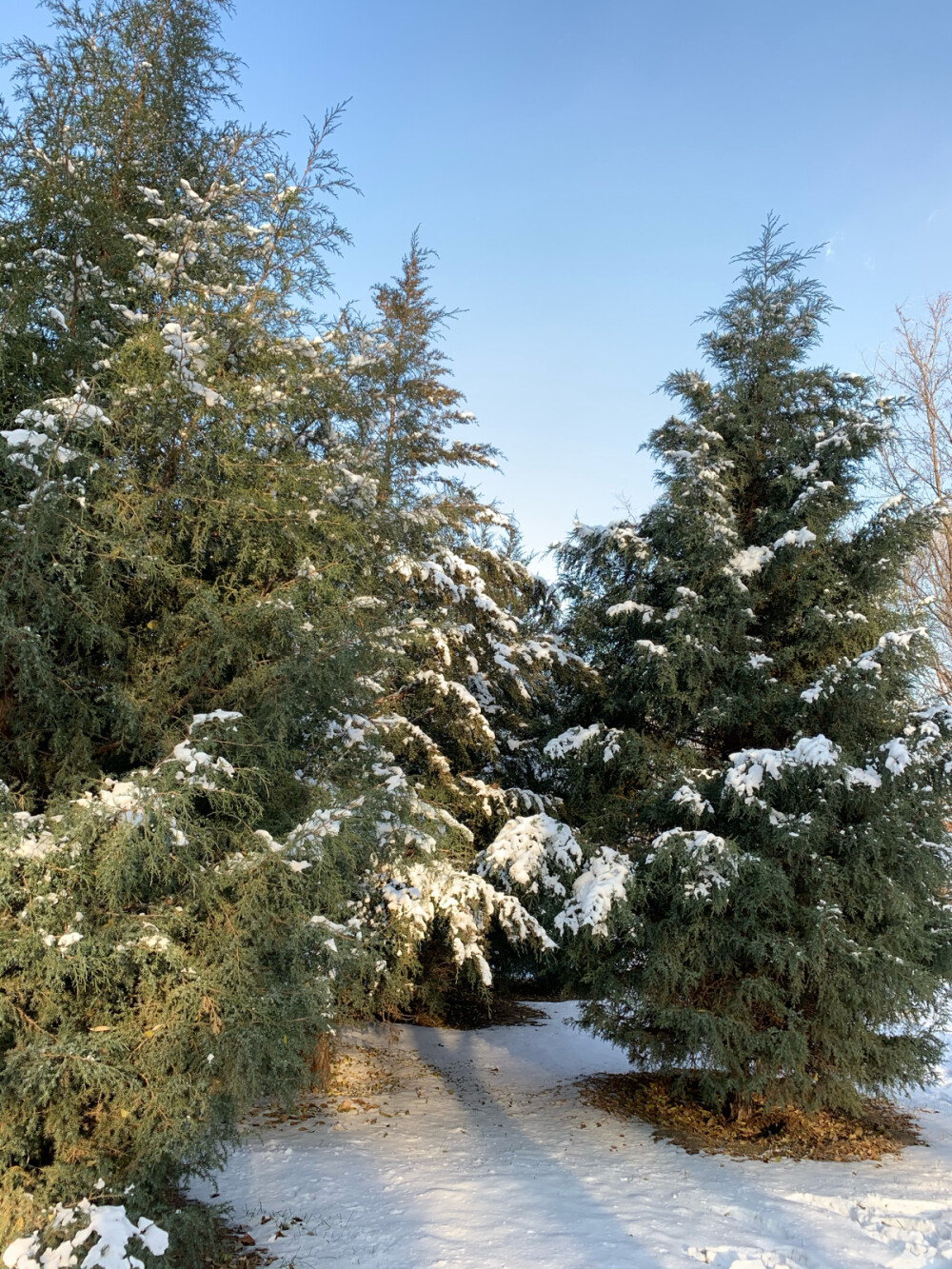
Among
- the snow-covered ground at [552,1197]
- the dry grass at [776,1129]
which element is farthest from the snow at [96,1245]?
the dry grass at [776,1129]

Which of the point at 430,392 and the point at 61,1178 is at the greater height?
the point at 430,392

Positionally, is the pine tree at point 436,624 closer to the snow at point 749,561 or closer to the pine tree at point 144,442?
the pine tree at point 144,442

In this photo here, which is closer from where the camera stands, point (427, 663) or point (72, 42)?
point (72, 42)

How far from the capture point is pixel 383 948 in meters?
6.88

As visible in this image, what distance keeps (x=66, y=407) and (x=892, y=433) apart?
7.01 metres

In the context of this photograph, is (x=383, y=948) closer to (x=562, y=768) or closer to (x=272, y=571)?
(x=562, y=768)

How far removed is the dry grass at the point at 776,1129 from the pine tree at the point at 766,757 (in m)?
0.26

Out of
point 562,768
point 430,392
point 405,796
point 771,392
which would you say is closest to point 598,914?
point 405,796

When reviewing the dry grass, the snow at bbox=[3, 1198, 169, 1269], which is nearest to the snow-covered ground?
the dry grass

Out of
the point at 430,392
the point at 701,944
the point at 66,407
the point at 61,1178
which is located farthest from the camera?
the point at 430,392

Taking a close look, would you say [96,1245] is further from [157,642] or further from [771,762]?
[771,762]

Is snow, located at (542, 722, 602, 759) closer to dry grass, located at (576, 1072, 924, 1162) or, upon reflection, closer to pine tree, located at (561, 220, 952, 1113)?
pine tree, located at (561, 220, 952, 1113)

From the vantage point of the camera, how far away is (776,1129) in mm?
6715

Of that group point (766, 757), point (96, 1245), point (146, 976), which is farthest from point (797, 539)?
point (96, 1245)
